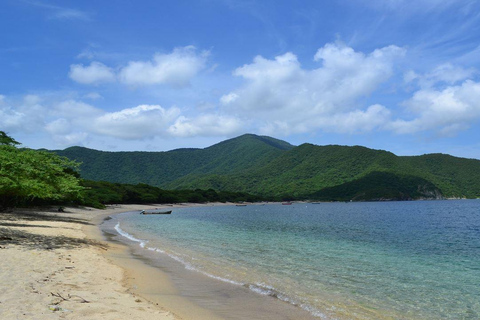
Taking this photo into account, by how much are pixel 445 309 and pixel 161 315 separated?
10.1 metres

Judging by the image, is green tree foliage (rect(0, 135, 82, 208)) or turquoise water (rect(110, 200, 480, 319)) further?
green tree foliage (rect(0, 135, 82, 208))

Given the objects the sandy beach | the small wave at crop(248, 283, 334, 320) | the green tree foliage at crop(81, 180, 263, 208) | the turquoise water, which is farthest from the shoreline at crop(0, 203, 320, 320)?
the green tree foliage at crop(81, 180, 263, 208)

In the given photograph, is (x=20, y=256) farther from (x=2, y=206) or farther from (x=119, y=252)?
A: (x=2, y=206)

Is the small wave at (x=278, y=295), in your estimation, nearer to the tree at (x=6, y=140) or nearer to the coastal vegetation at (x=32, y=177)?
the coastal vegetation at (x=32, y=177)

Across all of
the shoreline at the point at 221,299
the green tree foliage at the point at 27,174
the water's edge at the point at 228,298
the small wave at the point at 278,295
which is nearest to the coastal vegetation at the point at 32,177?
the green tree foliage at the point at 27,174

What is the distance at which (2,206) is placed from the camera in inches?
1604

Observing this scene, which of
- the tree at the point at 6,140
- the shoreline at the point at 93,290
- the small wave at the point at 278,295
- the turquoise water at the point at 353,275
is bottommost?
the turquoise water at the point at 353,275

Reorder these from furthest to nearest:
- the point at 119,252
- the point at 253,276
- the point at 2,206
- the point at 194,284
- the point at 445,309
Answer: the point at 2,206, the point at 119,252, the point at 253,276, the point at 194,284, the point at 445,309

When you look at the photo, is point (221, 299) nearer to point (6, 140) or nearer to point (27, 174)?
point (27, 174)

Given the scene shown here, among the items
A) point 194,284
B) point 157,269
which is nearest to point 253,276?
point 194,284

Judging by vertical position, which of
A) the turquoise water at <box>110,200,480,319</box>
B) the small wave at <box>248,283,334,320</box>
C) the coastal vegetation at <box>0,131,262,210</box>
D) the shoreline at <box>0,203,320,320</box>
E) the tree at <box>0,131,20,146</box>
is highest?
the tree at <box>0,131,20,146</box>

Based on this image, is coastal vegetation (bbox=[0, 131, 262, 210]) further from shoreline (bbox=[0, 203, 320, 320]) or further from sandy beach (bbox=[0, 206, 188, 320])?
sandy beach (bbox=[0, 206, 188, 320])

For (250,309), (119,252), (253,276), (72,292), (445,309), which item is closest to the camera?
(72,292)

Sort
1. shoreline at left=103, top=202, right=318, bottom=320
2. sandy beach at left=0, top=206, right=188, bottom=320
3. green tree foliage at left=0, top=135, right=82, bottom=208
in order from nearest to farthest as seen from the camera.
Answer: sandy beach at left=0, top=206, right=188, bottom=320, shoreline at left=103, top=202, right=318, bottom=320, green tree foliage at left=0, top=135, right=82, bottom=208
